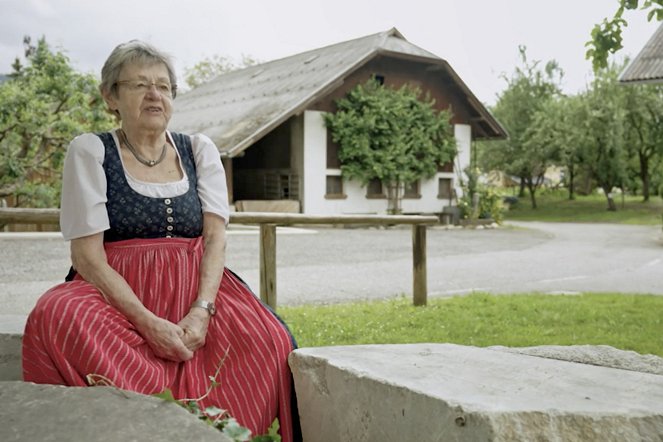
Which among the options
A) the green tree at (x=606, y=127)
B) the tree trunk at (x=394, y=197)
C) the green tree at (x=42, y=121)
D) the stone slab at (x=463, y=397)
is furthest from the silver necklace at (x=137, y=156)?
the green tree at (x=606, y=127)

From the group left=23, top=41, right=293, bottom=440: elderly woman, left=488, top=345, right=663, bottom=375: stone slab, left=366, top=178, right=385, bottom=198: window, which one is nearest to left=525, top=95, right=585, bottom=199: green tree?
left=366, top=178, right=385, bottom=198: window

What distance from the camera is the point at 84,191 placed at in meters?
2.33

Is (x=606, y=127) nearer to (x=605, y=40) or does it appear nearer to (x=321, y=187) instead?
(x=321, y=187)

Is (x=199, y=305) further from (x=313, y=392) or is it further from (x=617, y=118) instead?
(x=617, y=118)

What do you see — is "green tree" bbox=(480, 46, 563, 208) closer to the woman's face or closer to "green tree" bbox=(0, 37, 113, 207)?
"green tree" bbox=(0, 37, 113, 207)

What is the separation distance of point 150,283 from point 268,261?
2.64 meters

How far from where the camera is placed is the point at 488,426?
1.65 m

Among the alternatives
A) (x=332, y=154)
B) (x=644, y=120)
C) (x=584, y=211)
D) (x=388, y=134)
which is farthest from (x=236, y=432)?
(x=644, y=120)

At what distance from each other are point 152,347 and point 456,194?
69.3ft

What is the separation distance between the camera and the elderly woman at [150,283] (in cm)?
209

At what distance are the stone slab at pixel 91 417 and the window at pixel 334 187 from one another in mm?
18476

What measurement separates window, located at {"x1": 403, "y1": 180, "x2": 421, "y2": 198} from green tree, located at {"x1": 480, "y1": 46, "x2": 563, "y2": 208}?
13762 millimetres

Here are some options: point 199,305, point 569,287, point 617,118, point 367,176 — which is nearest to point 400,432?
point 199,305

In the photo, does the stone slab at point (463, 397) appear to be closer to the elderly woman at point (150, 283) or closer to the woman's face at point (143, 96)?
the elderly woman at point (150, 283)
